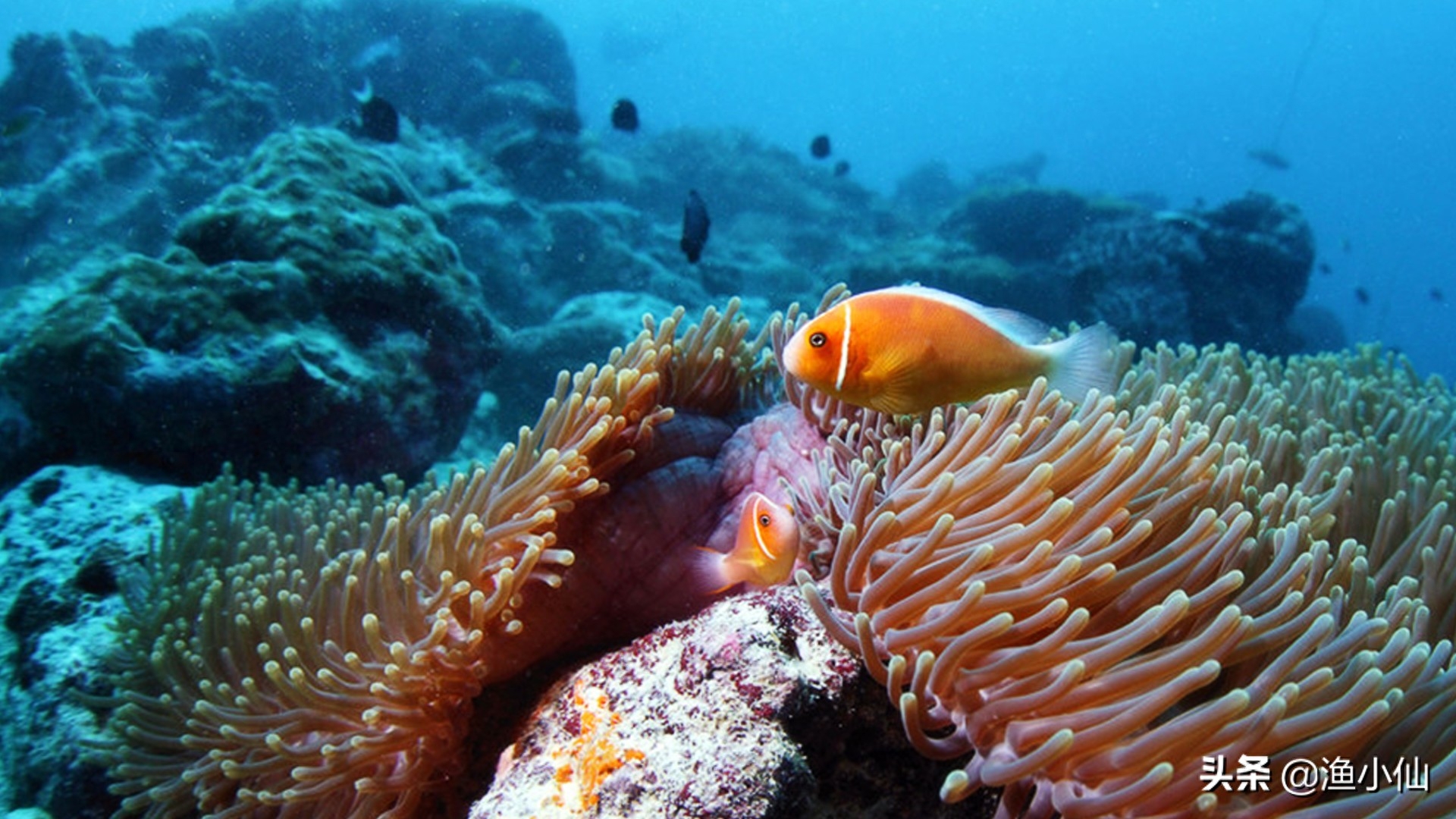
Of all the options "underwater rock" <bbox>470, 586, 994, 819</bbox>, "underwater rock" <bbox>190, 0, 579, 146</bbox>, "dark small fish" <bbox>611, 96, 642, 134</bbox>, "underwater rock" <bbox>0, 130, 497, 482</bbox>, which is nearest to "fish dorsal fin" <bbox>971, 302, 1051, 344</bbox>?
"underwater rock" <bbox>470, 586, 994, 819</bbox>

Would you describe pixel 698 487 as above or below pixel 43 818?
above

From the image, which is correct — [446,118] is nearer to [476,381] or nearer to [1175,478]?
[476,381]

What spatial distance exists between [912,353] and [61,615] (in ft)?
12.7

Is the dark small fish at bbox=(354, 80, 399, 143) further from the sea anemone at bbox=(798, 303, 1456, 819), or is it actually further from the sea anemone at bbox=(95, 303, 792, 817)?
the sea anemone at bbox=(798, 303, 1456, 819)

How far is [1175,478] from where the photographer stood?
2.00 meters

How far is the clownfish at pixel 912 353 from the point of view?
2033 millimetres

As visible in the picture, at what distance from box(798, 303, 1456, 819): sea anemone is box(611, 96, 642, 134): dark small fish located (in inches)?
351

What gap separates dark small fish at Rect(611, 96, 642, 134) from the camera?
1023cm

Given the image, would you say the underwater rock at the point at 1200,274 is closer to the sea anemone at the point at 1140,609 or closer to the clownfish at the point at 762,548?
the sea anemone at the point at 1140,609

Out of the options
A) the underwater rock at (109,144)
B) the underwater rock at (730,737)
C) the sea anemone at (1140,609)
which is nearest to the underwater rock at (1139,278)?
the sea anemone at (1140,609)

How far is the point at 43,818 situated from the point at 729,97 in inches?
4181

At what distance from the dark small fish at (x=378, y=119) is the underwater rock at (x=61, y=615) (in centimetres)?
659

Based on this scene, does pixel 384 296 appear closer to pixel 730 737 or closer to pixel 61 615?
pixel 61 615

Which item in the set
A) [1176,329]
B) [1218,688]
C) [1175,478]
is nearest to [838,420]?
[1175,478]
